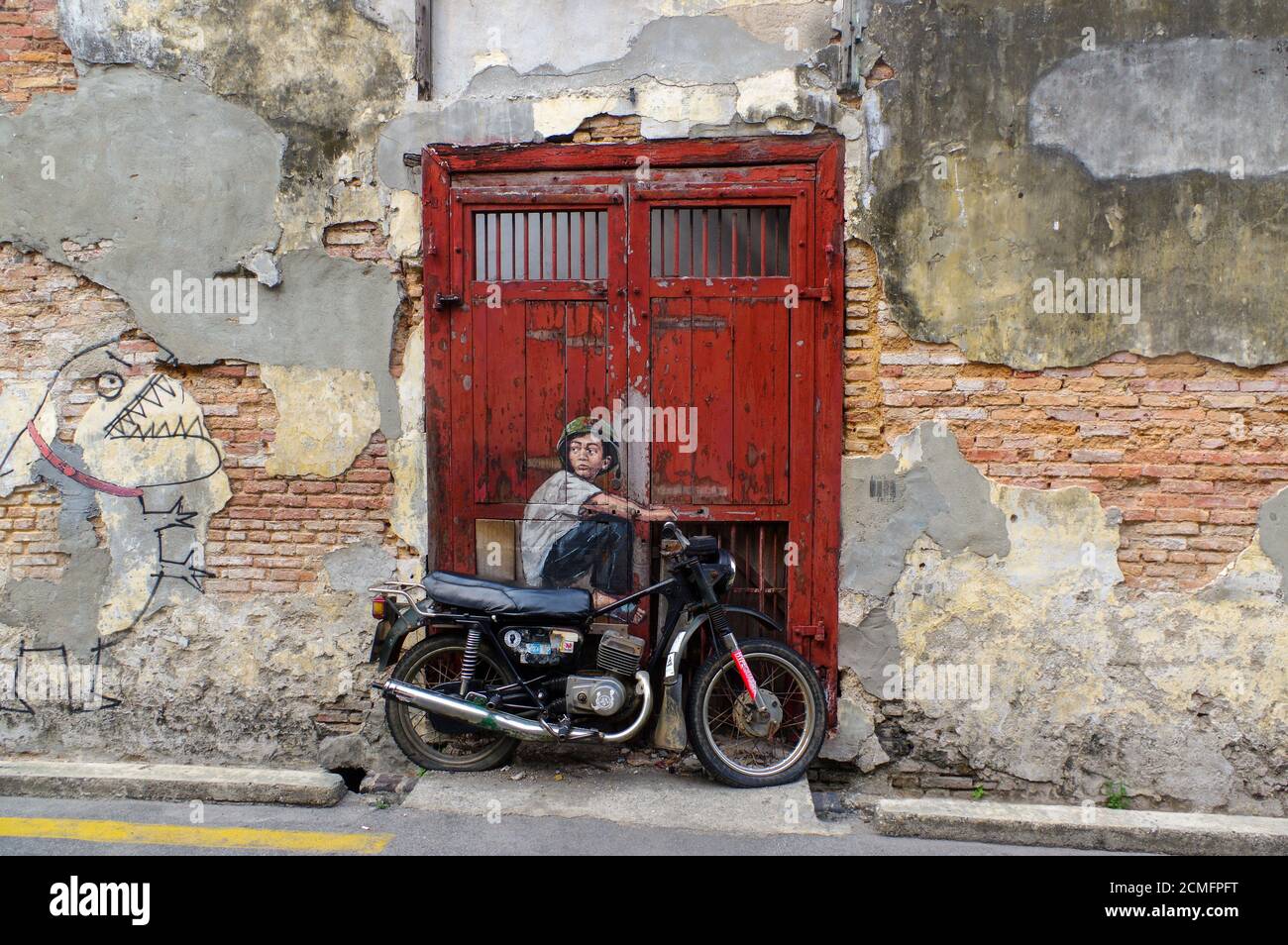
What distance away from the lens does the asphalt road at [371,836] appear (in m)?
4.09

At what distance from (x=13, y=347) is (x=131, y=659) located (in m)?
1.86

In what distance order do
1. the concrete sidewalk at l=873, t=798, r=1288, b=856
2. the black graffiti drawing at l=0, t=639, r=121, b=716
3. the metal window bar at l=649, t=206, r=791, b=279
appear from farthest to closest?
1. the black graffiti drawing at l=0, t=639, r=121, b=716
2. the metal window bar at l=649, t=206, r=791, b=279
3. the concrete sidewalk at l=873, t=798, r=1288, b=856

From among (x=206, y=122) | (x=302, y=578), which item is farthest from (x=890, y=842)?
(x=206, y=122)

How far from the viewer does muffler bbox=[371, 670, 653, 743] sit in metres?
4.59

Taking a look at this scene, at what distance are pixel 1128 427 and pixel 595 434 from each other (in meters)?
2.69

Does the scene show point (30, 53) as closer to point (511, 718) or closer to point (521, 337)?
point (521, 337)

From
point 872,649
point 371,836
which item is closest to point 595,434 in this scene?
point 872,649

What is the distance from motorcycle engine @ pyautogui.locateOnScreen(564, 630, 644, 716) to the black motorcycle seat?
0.71 feet

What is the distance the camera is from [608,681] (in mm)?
4602

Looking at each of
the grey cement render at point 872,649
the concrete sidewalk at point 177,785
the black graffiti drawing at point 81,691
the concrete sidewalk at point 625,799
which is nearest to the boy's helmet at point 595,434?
the grey cement render at point 872,649

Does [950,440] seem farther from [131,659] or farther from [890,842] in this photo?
[131,659]

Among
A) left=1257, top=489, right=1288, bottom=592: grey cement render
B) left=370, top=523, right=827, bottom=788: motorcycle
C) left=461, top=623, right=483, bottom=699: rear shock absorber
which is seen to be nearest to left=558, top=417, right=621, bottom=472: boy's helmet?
left=370, top=523, right=827, bottom=788: motorcycle

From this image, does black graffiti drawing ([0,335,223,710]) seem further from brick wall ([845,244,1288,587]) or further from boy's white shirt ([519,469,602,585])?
brick wall ([845,244,1288,587])

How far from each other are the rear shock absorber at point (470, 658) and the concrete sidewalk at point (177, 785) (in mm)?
802
